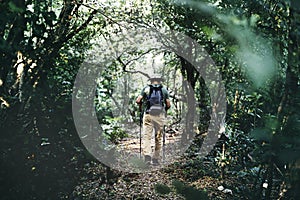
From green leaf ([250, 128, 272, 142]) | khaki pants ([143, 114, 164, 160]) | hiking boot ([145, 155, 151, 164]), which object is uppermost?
green leaf ([250, 128, 272, 142])

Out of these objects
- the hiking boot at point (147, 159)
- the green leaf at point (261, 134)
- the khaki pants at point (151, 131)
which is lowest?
the hiking boot at point (147, 159)

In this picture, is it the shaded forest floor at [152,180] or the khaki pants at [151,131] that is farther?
the khaki pants at [151,131]

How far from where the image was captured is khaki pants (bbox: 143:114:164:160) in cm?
418

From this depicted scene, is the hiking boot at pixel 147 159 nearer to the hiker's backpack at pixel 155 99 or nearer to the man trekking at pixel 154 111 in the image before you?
the man trekking at pixel 154 111

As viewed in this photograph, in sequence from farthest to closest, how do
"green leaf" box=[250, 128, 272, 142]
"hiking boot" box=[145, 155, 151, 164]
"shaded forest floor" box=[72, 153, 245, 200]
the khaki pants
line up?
1. "hiking boot" box=[145, 155, 151, 164]
2. the khaki pants
3. "shaded forest floor" box=[72, 153, 245, 200]
4. "green leaf" box=[250, 128, 272, 142]

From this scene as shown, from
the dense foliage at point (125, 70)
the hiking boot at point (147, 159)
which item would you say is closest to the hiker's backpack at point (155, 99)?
the dense foliage at point (125, 70)

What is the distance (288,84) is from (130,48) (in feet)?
13.7

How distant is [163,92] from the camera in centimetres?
405

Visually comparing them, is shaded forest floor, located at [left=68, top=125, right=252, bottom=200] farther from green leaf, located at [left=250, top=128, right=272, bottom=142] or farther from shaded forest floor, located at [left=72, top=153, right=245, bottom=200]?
green leaf, located at [left=250, top=128, right=272, bottom=142]

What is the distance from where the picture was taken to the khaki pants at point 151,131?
165 inches

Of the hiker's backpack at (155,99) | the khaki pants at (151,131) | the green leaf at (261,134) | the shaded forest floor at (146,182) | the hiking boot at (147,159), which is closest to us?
the green leaf at (261,134)

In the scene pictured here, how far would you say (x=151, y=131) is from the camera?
427 cm

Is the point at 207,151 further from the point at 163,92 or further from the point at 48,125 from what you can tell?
the point at 48,125

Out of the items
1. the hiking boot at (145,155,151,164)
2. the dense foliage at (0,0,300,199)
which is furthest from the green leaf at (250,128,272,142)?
the hiking boot at (145,155,151,164)
